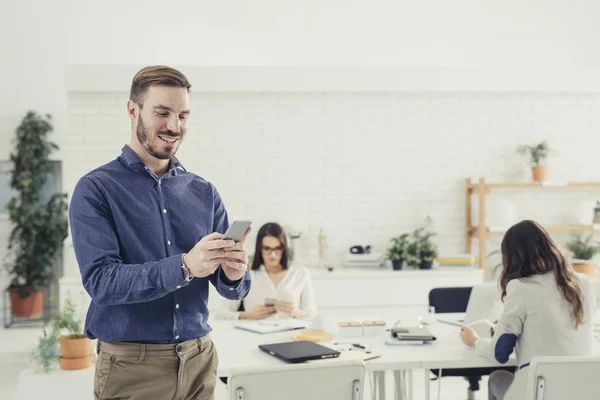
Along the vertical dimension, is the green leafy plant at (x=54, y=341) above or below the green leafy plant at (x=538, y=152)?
below

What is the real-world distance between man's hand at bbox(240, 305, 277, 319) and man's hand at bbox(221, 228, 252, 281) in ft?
7.34

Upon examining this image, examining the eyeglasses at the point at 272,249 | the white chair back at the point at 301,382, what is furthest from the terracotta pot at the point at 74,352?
the eyeglasses at the point at 272,249

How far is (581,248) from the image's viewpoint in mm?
6133

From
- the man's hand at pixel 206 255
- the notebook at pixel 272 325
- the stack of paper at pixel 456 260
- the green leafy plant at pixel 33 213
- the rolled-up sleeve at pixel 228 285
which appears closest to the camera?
the man's hand at pixel 206 255

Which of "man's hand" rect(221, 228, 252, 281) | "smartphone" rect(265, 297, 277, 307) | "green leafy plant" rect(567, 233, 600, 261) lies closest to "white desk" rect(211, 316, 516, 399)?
"smartphone" rect(265, 297, 277, 307)

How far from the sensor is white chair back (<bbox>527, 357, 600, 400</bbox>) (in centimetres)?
243

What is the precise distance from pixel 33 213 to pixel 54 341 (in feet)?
16.0

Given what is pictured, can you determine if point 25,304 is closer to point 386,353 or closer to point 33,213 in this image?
point 33,213

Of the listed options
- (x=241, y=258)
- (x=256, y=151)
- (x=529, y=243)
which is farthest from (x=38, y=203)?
(x=241, y=258)

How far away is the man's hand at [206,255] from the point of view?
1.61 meters

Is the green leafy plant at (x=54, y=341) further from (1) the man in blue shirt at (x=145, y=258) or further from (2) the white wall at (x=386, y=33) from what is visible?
(2) the white wall at (x=386, y=33)

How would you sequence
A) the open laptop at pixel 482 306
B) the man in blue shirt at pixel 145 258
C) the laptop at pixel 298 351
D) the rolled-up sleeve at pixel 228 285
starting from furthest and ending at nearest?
the open laptop at pixel 482 306 → the laptop at pixel 298 351 → the rolled-up sleeve at pixel 228 285 → the man in blue shirt at pixel 145 258

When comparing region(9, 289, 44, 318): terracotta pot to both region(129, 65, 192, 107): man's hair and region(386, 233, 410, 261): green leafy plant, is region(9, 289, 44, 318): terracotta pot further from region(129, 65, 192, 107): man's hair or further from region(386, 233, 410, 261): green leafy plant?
region(129, 65, 192, 107): man's hair

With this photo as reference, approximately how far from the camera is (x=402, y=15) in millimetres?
7113
